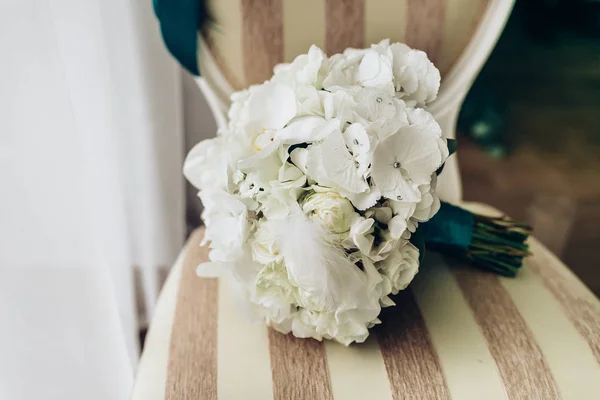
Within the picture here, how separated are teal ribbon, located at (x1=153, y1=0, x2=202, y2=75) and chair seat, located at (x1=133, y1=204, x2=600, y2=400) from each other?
284mm

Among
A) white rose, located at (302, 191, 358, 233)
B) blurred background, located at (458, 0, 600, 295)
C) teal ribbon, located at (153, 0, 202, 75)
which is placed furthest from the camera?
blurred background, located at (458, 0, 600, 295)

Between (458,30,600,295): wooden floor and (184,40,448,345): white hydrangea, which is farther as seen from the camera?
(458,30,600,295): wooden floor

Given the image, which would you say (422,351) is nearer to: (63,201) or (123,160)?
(63,201)

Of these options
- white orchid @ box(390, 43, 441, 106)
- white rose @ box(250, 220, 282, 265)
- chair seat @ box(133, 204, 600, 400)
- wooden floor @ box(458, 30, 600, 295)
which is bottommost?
wooden floor @ box(458, 30, 600, 295)

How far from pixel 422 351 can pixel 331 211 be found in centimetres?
19

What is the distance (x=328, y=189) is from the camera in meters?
0.50

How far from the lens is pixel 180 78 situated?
42.9 inches

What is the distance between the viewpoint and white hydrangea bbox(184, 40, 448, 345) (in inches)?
19.2

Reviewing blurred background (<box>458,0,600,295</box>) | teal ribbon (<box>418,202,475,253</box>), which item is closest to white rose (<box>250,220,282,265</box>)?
teal ribbon (<box>418,202,475,253</box>)

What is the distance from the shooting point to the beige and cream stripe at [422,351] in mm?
528

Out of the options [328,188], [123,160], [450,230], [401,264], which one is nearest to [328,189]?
[328,188]

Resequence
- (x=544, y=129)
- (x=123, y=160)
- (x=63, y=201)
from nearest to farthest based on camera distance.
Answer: (x=63, y=201), (x=123, y=160), (x=544, y=129)

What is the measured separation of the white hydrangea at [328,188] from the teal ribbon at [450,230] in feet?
0.42

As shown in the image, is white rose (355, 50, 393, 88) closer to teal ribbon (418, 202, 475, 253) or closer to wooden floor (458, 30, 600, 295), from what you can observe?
teal ribbon (418, 202, 475, 253)
